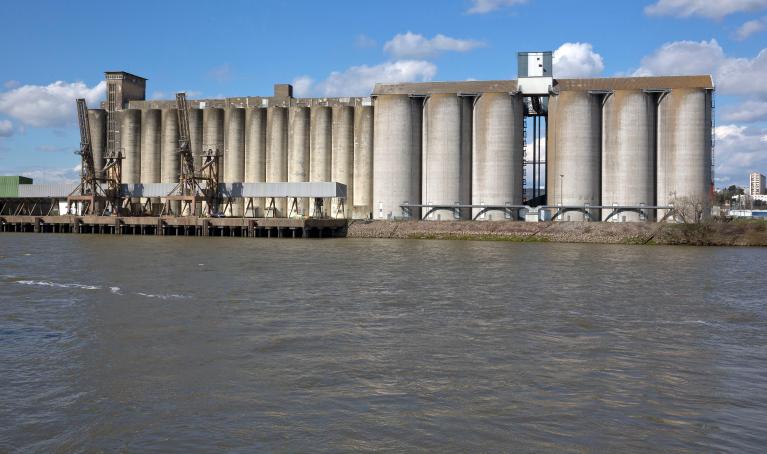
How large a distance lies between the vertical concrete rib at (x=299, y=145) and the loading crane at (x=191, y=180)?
928 cm

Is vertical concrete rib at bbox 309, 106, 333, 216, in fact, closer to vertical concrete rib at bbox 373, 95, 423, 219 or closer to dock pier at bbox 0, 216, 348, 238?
vertical concrete rib at bbox 373, 95, 423, 219

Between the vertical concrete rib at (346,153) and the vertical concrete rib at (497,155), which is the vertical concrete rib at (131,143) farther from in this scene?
the vertical concrete rib at (497,155)

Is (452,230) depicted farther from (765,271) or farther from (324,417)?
(324,417)

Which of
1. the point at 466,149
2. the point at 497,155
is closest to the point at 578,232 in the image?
the point at 497,155

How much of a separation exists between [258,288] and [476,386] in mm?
14314

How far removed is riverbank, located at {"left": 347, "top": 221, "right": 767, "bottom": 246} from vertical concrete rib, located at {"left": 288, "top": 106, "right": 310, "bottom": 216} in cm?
1721

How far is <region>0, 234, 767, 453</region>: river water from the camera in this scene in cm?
895

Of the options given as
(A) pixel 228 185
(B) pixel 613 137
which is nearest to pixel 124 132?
(A) pixel 228 185

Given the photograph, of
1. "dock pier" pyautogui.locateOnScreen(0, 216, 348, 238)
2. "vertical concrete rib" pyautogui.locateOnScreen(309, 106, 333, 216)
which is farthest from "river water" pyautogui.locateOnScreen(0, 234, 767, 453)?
"vertical concrete rib" pyautogui.locateOnScreen(309, 106, 333, 216)

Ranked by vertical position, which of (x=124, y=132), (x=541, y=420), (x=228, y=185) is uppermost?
A: (x=124, y=132)

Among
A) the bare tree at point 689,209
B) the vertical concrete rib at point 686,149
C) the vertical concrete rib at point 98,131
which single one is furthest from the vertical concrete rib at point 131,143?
the bare tree at point 689,209

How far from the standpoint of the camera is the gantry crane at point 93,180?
8000 centimetres

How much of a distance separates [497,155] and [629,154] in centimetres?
1274

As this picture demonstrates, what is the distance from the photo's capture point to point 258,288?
24250 millimetres
